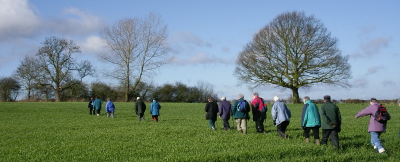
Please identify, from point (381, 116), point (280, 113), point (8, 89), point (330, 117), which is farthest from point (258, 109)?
point (8, 89)

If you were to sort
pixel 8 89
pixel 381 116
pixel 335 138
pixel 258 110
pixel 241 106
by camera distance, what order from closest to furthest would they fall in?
pixel 381 116
pixel 335 138
pixel 241 106
pixel 258 110
pixel 8 89

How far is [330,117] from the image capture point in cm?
1293

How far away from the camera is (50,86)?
66.2 metres

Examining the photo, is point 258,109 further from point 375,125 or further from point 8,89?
point 8,89

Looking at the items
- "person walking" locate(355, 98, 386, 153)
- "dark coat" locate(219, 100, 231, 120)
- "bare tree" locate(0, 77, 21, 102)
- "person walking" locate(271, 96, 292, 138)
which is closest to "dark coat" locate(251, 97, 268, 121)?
"dark coat" locate(219, 100, 231, 120)

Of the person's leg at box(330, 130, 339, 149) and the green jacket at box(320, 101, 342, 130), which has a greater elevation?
the green jacket at box(320, 101, 342, 130)

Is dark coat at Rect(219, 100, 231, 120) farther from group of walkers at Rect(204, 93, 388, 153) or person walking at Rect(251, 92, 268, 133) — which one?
person walking at Rect(251, 92, 268, 133)

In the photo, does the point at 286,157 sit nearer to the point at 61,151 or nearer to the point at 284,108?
the point at 284,108

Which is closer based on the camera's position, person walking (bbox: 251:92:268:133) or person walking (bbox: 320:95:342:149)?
person walking (bbox: 320:95:342:149)

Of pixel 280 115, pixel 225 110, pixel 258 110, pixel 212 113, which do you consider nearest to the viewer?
pixel 280 115

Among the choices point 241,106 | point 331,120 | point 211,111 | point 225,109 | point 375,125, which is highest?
point 241,106

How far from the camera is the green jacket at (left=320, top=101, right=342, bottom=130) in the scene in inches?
506

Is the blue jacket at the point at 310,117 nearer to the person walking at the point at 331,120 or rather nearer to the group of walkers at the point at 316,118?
the group of walkers at the point at 316,118

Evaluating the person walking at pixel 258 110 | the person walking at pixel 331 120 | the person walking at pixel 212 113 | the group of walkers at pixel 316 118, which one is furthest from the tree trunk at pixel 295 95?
the person walking at pixel 331 120
